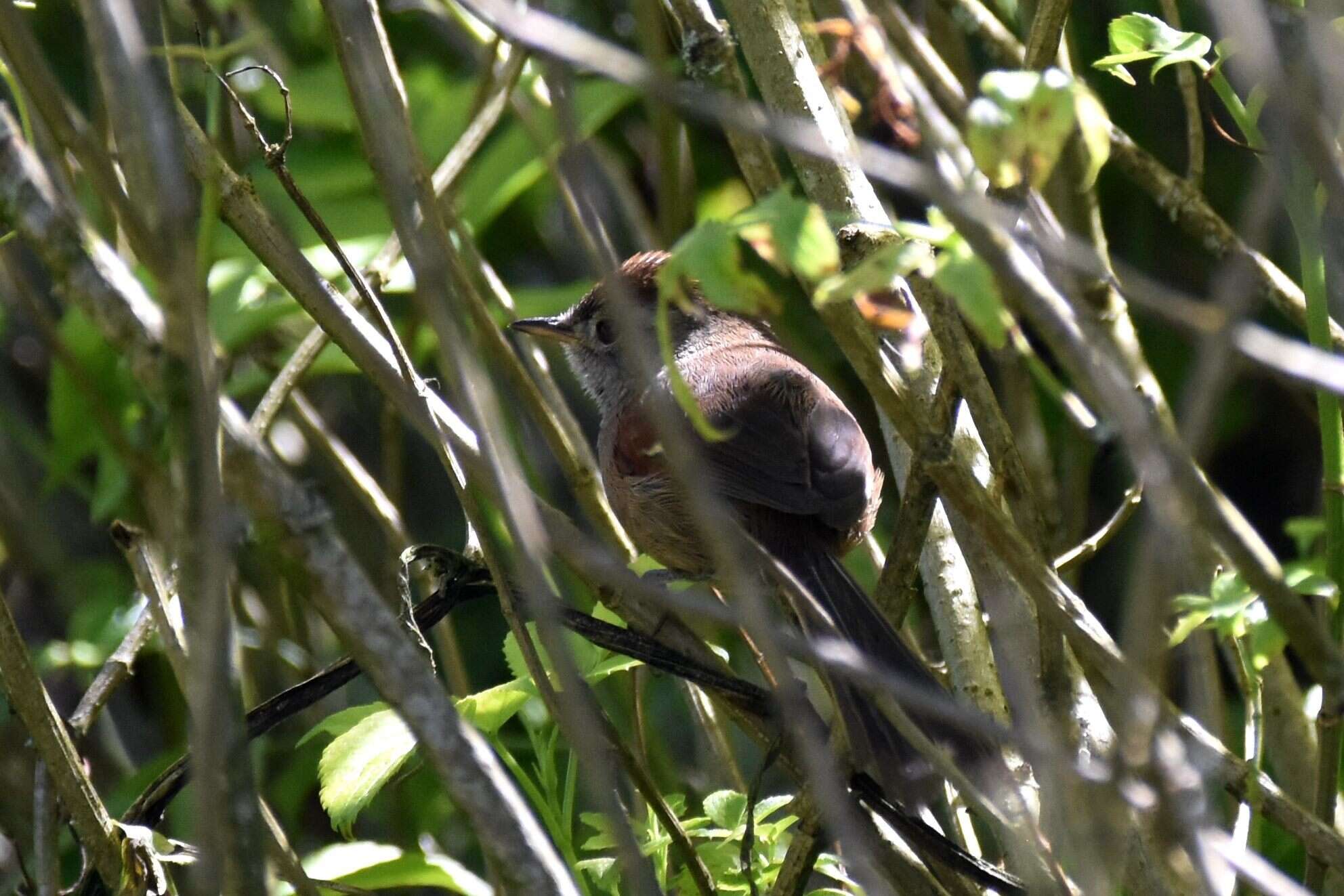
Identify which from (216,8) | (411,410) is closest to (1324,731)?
(411,410)

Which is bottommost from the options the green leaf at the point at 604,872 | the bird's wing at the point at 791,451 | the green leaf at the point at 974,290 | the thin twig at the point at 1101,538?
the green leaf at the point at 604,872

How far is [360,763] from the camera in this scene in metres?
2.21

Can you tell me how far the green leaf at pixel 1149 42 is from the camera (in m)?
2.05

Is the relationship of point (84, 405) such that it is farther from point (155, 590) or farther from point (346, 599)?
point (346, 599)

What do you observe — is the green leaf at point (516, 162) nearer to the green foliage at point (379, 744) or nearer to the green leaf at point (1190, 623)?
the green foliage at point (379, 744)

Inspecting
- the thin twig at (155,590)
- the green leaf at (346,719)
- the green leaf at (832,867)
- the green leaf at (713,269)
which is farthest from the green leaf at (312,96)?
the green leaf at (713,269)

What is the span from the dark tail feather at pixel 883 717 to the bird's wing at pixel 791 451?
1.15 ft

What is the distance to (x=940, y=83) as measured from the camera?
3.02 meters

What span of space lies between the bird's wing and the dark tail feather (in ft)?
1.15

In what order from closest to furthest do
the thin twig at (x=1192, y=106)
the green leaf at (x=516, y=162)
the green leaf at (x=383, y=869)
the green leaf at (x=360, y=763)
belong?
the green leaf at (x=360, y=763) → the green leaf at (x=383, y=869) → the thin twig at (x=1192, y=106) → the green leaf at (x=516, y=162)

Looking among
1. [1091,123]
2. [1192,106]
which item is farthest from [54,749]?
[1192,106]

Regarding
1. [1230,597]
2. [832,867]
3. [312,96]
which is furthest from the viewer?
[312,96]

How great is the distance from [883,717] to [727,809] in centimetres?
35

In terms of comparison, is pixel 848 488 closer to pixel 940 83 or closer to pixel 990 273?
pixel 940 83
